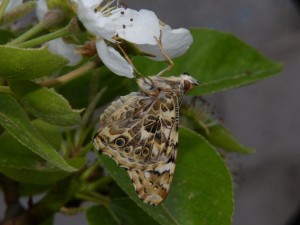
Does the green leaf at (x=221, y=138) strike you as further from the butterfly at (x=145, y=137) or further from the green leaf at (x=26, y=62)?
the green leaf at (x=26, y=62)

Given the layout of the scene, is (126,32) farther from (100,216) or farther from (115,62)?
(100,216)

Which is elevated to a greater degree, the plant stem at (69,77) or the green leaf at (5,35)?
the green leaf at (5,35)

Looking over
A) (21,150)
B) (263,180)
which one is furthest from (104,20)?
(263,180)

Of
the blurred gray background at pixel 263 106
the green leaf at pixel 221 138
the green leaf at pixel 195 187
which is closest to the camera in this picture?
the green leaf at pixel 195 187

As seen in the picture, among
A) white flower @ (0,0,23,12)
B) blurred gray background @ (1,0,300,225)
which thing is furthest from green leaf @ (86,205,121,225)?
blurred gray background @ (1,0,300,225)

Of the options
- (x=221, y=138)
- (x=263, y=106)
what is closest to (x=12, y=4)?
(x=221, y=138)

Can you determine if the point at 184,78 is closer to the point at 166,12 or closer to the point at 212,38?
the point at 212,38

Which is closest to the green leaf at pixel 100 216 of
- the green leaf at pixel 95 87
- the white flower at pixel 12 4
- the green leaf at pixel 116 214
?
the green leaf at pixel 116 214
